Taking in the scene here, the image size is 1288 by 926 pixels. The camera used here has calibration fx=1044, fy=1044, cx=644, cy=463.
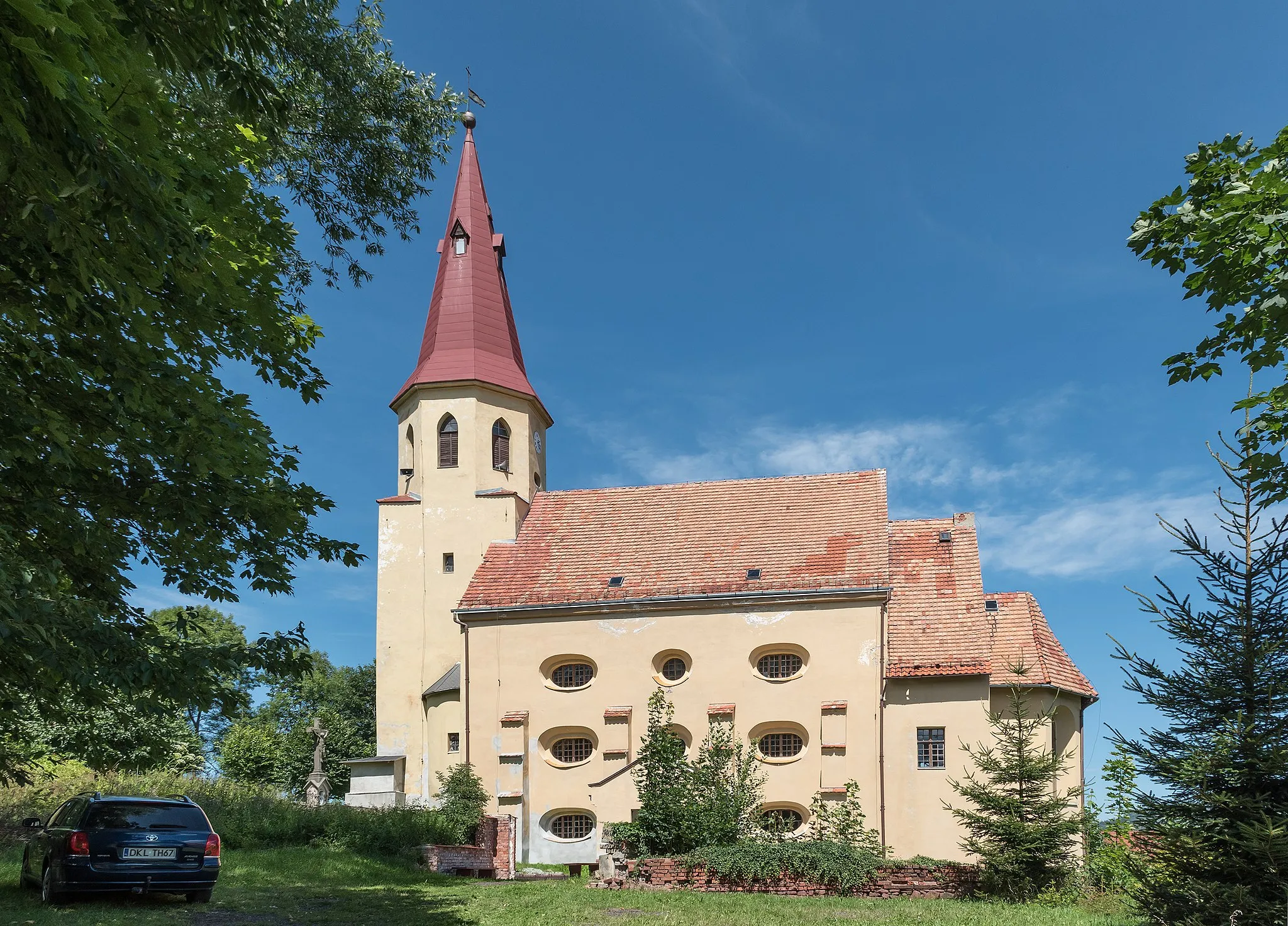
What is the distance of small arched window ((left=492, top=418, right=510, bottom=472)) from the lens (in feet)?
105

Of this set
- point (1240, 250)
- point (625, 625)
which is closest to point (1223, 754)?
point (1240, 250)

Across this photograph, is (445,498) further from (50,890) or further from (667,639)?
(50,890)

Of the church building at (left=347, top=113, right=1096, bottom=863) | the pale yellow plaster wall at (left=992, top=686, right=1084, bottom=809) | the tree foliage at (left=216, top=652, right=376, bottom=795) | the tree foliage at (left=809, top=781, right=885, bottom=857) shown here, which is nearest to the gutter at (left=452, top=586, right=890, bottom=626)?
the church building at (left=347, top=113, right=1096, bottom=863)

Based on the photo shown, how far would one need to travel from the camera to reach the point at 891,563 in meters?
28.2

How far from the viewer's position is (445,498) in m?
31.4

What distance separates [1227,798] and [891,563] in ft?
61.9

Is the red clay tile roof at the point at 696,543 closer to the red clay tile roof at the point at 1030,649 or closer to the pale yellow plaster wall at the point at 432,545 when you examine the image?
the pale yellow plaster wall at the point at 432,545

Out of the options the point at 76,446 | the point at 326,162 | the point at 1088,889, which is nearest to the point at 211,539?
the point at 76,446

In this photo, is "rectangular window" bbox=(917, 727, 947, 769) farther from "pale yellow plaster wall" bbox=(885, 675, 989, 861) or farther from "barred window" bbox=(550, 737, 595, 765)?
"barred window" bbox=(550, 737, 595, 765)

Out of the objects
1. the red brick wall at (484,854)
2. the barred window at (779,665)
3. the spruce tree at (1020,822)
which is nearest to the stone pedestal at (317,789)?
the red brick wall at (484,854)

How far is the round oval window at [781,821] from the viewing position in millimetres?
23547

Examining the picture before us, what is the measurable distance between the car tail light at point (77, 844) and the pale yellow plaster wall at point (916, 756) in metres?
17.4

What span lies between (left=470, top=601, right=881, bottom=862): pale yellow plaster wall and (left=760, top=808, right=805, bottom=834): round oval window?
0.98ft

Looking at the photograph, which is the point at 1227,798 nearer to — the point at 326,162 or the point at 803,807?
the point at 326,162
